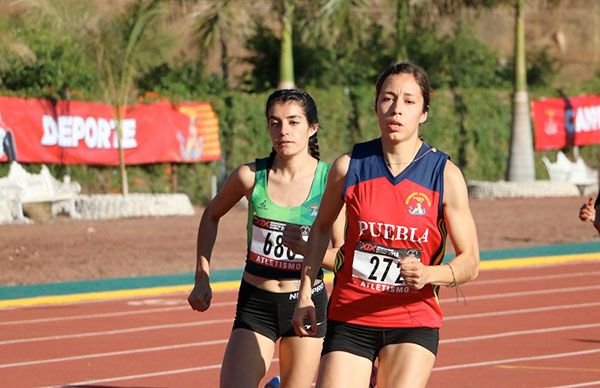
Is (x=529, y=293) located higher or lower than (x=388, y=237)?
lower

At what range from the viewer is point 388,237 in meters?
5.18

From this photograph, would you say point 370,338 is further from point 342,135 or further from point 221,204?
point 342,135

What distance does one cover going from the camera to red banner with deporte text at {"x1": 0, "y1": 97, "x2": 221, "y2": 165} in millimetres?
22062

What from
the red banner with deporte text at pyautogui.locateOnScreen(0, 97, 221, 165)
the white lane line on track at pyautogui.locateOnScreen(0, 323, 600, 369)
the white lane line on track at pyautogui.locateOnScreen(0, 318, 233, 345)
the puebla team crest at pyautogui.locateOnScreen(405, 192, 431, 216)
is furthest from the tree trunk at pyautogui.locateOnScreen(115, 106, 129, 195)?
the puebla team crest at pyautogui.locateOnScreen(405, 192, 431, 216)

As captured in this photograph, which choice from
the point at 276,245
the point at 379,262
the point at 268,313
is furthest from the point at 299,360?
the point at 379,262

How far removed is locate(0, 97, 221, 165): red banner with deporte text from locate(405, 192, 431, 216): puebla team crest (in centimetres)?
1710

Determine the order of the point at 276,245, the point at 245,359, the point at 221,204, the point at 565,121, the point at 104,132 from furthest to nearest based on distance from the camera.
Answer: the point at 565,121 → the point at 104,132 → the point at 221,204 → the point at 276,245 → the point at 245,359

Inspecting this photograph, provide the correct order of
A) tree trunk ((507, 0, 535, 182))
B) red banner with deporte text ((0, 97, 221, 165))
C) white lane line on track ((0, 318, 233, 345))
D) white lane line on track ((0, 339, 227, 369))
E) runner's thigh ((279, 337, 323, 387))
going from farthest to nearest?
tree trunk ((507, 0, 535, 182)), red banner with deporte text ((0, 97, 221, 165)), white lane line on track ((0, 318, 233, 345)), white lane line on track ((0, 339, 227, 369)), runner's thigh ((279, 337, 323, 387))

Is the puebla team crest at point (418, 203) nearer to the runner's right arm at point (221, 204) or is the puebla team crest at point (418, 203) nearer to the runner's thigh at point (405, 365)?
the runner's thigh at point (405, 365)

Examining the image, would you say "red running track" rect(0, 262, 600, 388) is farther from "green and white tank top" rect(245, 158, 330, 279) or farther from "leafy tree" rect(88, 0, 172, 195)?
"leafy tree" rect(88, 0, 172, 195)

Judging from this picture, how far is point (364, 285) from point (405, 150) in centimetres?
55

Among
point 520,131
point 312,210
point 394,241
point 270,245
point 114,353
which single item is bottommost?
point 520,131

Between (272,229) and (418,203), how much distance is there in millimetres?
1413

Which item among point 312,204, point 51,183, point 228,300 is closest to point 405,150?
point 312,204
